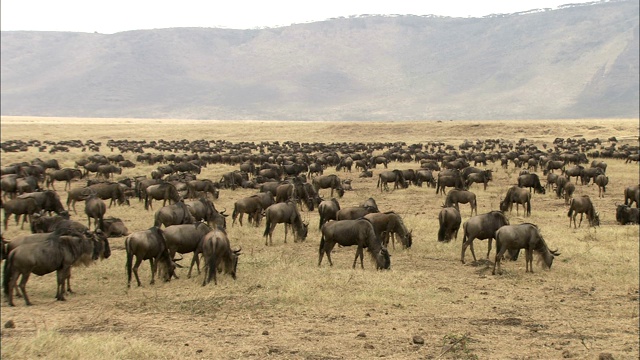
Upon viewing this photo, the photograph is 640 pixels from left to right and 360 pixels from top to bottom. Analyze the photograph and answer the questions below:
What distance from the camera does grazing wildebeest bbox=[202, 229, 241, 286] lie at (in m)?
12.9

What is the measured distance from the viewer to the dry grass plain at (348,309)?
938cm

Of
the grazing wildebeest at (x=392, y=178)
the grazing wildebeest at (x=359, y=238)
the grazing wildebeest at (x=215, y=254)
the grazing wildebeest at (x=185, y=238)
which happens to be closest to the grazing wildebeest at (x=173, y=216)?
the grazing wildebeest at (x=185, y=238)

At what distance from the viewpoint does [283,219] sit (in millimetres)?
17719

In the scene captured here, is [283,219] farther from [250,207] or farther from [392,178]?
[392,178]

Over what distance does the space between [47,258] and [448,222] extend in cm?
1090

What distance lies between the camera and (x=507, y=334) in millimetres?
10367

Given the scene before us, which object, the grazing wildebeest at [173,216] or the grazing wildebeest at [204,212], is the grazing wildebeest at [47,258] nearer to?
the grazing wildebeest at [173,216]

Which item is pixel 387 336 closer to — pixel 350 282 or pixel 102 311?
pixel 350 282

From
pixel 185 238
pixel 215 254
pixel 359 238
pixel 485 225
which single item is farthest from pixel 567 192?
pixel 185 238

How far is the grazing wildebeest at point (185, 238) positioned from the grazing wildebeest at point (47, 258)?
5.61 ft

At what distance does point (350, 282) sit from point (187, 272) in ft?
13.3

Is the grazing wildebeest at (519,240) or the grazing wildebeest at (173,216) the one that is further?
the grazing wildebeest at (173,216)

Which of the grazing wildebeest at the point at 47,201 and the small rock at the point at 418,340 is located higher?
the grazing wildebeest at the point at 47,201

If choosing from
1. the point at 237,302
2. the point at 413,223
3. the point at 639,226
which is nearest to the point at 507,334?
the point at 237,302
